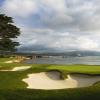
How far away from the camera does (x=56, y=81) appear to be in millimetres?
25969

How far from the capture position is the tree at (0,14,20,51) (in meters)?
41.5

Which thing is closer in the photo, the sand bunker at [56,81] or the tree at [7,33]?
the sand bunker at [56,81]

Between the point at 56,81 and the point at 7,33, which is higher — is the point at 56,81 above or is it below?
below

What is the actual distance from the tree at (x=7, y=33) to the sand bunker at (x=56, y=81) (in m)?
15.6

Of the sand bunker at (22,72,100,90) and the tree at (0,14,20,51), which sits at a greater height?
the tree at (0,14,20,51)

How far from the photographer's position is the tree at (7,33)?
41.5m

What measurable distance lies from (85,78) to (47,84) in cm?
344

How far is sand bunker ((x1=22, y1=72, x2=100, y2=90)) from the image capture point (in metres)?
24.6

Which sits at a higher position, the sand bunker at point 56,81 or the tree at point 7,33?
the tree at point 7,33

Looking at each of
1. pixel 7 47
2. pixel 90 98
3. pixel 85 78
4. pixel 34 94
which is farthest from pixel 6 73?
pixel 7 47

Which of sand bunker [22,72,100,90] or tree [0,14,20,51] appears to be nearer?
sand bunker [22,72,100,90]

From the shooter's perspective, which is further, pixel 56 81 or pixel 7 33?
pixel 7 33

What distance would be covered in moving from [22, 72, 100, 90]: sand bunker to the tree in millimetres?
15556

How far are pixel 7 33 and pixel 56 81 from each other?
707 inches
